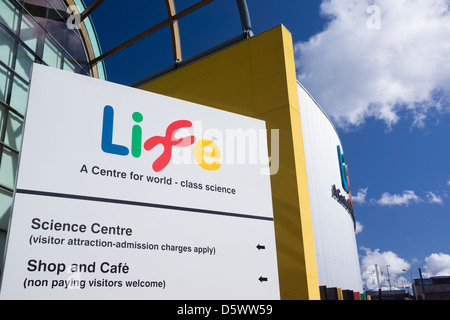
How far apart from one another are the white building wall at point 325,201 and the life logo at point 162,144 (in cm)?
556

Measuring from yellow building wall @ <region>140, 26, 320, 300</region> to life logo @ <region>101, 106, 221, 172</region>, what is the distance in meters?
3.48

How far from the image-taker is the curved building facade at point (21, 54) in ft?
31.9

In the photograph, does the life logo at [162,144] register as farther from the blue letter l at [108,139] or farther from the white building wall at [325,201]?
the white building wall at [325,201]

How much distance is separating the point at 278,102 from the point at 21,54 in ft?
26.1

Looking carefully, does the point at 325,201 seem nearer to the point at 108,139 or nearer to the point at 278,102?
the point at 278,102

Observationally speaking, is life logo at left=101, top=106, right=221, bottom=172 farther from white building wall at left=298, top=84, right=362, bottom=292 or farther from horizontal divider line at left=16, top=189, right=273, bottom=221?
white building wall at left=298, top=84, right=362, bottom=292

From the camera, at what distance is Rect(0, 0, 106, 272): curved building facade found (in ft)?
31.9

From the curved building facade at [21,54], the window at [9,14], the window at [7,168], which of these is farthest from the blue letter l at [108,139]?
the window at [9,14]

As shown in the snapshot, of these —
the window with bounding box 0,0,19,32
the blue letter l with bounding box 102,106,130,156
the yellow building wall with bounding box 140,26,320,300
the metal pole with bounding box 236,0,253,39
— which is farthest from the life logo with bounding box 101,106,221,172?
the window with bounding box 0,0,19,32
